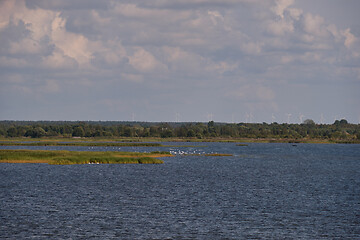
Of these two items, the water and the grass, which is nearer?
the water

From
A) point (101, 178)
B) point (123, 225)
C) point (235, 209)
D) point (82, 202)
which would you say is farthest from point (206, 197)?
point (101, 178)

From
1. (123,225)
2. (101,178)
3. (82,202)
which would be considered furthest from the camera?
(101,178)

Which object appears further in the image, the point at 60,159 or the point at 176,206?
the point at 60,159

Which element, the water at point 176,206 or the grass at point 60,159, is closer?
the water at point 176,206

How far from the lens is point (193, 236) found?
40750mm

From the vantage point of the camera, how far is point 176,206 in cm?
5444

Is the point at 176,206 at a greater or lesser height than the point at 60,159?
lesser

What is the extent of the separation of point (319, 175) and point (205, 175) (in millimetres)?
20489

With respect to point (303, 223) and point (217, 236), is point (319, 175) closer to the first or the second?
point (303, 223)

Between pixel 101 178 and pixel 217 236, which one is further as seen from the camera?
pixel 101 178

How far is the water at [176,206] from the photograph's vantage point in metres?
42.4

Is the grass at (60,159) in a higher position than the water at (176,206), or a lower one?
higher

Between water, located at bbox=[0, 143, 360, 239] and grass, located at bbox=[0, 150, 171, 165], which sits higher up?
grass, located at bbox=[0, 150, 171, 165]

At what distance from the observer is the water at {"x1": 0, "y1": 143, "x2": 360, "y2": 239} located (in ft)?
139
